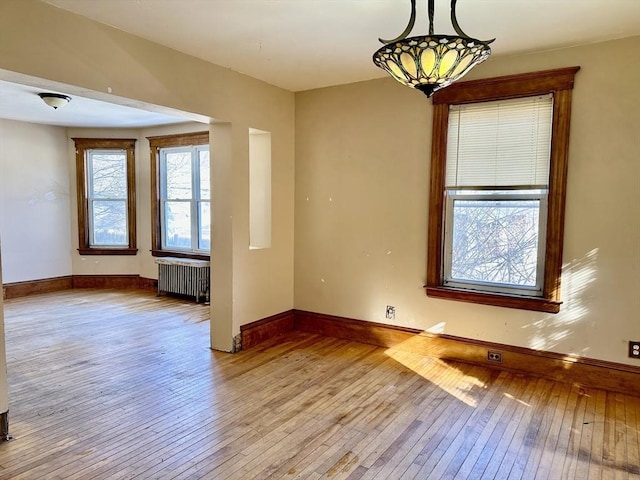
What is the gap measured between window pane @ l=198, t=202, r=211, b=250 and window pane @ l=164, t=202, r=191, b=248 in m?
0.21

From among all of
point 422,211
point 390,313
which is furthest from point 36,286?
point 422,211

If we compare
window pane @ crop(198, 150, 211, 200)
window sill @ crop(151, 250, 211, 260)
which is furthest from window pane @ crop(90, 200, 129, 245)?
window pane @ crop(198, 150, 211, 200)

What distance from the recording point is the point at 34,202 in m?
6.61

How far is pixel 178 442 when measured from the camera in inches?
99.6

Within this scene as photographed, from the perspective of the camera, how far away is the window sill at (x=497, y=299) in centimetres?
343

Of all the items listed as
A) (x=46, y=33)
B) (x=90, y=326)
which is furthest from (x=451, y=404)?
(x=90, y=326)

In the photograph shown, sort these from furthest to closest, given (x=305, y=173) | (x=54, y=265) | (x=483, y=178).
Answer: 1. (x=54, y=265)
2. (x=305, y=173)
3. (x=483, y=178)

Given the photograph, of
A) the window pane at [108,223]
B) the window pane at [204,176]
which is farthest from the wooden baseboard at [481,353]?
the window pane at [108,223]

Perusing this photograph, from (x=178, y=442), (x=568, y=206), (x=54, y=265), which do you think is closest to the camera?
(x=178, y=442)

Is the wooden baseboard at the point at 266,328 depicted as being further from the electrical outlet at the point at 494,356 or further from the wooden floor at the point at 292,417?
the electrical outlet at the point at 494,356

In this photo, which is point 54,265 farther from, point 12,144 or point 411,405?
point 411,405

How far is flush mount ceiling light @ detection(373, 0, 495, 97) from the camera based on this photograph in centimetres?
187

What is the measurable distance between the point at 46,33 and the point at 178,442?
253cm

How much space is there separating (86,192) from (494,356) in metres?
6.51
